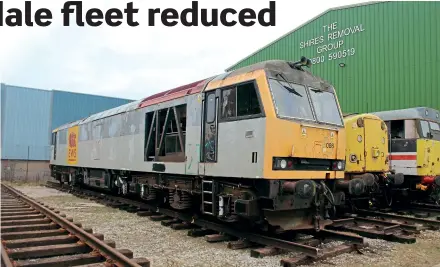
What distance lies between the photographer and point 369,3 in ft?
62.2

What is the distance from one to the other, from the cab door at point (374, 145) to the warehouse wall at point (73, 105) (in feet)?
99.9

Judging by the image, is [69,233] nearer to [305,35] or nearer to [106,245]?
[106,245]

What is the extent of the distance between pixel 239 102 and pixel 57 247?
3825mm

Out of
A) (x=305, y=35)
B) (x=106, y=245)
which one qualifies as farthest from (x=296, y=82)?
(x=305, y=35)

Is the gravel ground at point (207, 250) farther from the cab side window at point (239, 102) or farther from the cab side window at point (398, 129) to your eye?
the cab side window at point (398, 129)

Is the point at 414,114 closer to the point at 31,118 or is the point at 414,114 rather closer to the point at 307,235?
the point at 307,235

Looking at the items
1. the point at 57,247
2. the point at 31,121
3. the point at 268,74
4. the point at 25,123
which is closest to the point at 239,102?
the point at 268,74

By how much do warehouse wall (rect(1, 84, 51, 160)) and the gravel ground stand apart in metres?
26.7

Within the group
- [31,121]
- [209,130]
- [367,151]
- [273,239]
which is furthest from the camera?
[31,121]

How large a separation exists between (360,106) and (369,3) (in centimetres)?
484

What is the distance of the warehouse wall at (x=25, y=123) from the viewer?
1281 inches

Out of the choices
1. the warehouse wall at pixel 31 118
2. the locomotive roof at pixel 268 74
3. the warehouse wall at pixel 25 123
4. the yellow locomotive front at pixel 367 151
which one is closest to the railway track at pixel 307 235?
the yellow locomotive front at pixel 367 151

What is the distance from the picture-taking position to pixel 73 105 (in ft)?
121

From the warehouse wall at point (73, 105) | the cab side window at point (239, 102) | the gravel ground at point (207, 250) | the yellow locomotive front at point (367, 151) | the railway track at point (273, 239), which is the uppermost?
the warehouse wall at point (73, 105)
